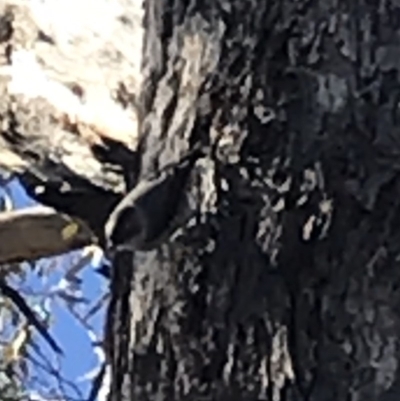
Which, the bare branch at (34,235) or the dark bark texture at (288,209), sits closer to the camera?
the dark bark texture at (288,209)

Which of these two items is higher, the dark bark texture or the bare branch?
the dark bark texture

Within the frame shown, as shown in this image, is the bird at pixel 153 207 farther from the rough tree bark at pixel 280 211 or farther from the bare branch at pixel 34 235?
the bare branch at pixel 34 235

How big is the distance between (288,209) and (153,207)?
104mm

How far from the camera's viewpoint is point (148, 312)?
1.02 meters

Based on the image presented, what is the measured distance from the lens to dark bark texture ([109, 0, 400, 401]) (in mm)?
930

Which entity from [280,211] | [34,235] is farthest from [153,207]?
[34,235]

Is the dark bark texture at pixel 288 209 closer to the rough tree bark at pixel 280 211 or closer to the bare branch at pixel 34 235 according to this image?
the rough tree bark at pixel 280 211

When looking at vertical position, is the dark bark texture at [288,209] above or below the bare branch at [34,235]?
above

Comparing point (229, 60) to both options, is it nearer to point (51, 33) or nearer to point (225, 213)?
point (225, 213)

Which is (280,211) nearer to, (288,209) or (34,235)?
(288,209)

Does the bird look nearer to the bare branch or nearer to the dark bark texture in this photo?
the dark bark texture

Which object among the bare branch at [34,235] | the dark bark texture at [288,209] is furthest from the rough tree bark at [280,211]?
the bare branch at [34,235]

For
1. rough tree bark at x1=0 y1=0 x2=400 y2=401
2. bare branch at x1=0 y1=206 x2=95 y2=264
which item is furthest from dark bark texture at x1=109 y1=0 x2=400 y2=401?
bare branch at x1=0 y1=206 x2=95 y2=264

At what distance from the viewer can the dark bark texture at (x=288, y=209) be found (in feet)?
3.05
